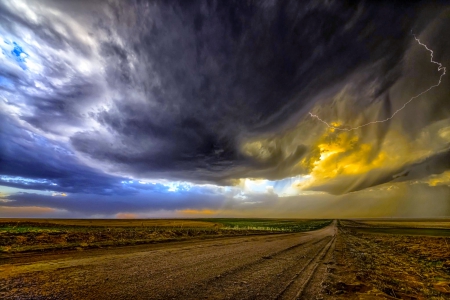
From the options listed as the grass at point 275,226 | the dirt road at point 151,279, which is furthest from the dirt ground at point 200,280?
the grass at point 275,226

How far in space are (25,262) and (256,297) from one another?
12.5 m

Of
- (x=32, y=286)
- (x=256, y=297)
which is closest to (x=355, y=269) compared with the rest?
(x=256, y=297)

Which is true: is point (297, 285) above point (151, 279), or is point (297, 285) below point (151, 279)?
below

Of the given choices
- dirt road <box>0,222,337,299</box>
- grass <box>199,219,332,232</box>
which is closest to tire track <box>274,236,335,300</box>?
dirt road <box>0,222,337,299</box>

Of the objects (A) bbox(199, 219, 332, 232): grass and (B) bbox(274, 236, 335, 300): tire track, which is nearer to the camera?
(B) bbox(274, 236, 335, 300): tire track

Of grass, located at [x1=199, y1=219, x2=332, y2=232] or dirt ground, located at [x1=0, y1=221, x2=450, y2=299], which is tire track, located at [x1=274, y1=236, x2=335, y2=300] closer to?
dirt ground, located at [x1=0, y1=221, x2=450, y2=299]

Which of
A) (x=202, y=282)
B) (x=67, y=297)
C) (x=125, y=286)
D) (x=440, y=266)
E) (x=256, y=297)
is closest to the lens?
(x=67, y=297)

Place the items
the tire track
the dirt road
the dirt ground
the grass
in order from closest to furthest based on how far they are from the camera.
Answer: the dirt road
the dirt ground
the tire track
the grass

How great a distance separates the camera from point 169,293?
7.36 m

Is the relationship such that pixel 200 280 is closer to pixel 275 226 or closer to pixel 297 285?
pixel 297 285

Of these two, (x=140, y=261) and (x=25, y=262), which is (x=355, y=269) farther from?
(x=25, y=262)

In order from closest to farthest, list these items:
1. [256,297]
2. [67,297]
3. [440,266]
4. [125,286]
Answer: [67,297] < [256,297] < [125,286] < [440,266]

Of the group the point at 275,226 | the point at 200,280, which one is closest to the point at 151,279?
the point at 200,280

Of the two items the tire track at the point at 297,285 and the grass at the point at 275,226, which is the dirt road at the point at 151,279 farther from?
the grass at the point at 275,226
